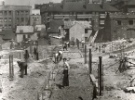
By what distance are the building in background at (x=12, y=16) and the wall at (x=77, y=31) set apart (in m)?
48.3

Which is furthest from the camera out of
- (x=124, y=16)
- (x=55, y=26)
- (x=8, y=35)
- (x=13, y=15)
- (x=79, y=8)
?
(x=13, y=15)

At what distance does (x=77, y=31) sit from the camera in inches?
2719

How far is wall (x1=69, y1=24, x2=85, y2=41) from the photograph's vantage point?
69.0m

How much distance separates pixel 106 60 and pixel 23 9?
A: 87.9 m

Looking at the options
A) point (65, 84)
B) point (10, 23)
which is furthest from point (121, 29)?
point (10, 23)

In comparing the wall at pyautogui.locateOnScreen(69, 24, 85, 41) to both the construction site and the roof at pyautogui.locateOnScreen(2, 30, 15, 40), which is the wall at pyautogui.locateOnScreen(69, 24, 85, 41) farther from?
the construction site

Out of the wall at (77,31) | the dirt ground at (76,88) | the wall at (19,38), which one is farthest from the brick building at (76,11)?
the dirt ground at (76,88)

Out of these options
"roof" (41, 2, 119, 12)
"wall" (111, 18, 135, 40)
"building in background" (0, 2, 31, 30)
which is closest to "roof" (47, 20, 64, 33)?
"roof" (41, 2, 119, 12)

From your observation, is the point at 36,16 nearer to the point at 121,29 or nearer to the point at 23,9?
the point at 23,9

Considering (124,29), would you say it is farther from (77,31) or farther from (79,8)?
(79,8)

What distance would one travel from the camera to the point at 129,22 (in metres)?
53.4

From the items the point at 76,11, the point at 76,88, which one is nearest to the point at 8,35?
the point at 76,11

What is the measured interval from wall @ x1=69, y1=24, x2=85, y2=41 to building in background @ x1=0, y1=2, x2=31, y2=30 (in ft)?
159

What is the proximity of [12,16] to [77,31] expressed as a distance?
5521 cm
